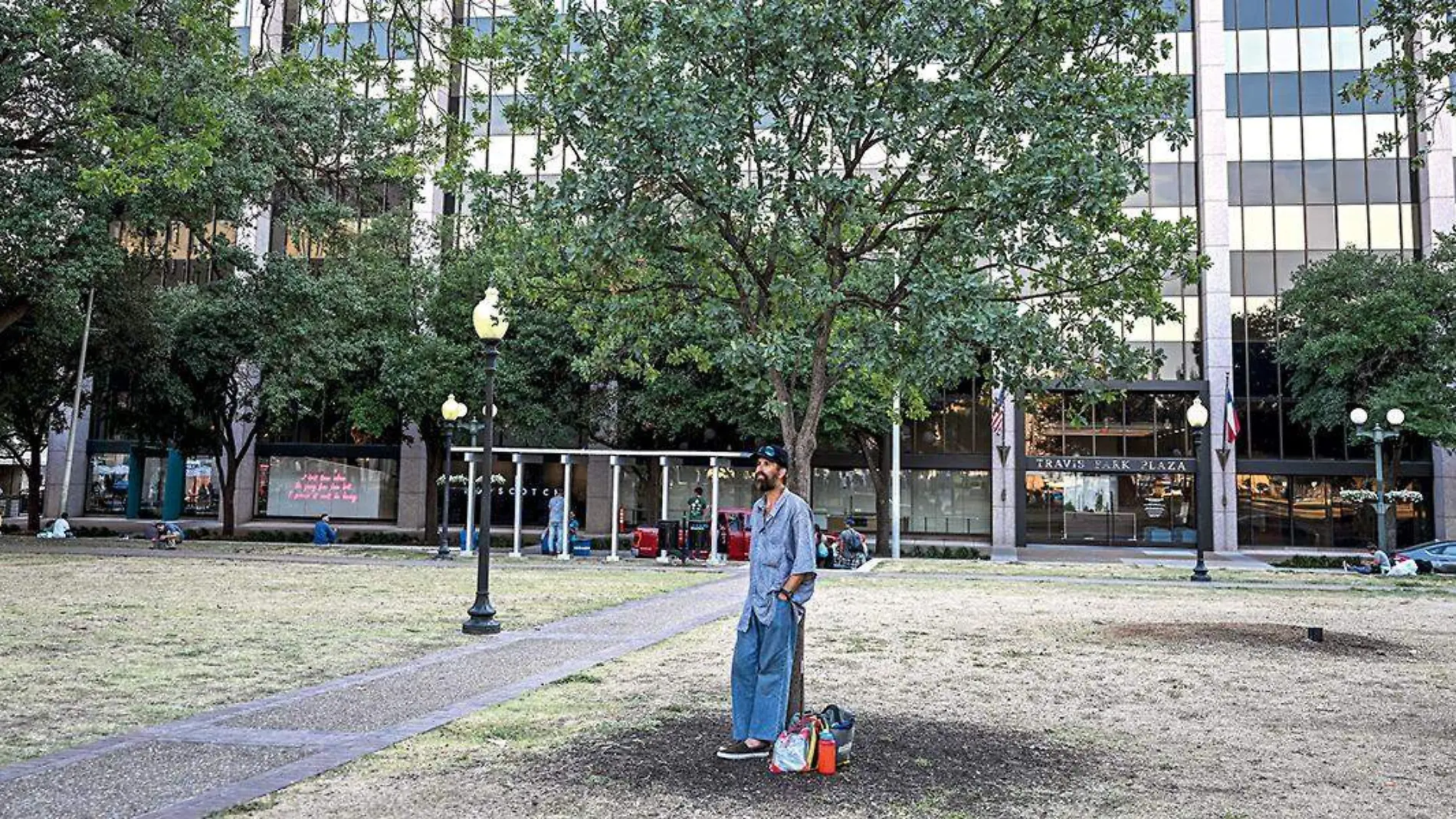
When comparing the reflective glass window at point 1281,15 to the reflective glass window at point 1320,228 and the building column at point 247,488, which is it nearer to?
the reflective glass window at point 1320,228

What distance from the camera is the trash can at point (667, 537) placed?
27.2 metres

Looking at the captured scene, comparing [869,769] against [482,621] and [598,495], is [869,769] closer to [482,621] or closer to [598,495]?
[482,621]

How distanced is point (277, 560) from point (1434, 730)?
22526 millimetres

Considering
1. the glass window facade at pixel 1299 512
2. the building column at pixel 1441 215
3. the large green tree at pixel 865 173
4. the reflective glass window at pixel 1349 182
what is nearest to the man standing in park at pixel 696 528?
the large green tree at pixel 865 173

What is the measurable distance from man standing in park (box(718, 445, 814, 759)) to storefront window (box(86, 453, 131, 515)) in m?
50.7

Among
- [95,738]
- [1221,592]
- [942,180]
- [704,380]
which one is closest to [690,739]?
[95,738]

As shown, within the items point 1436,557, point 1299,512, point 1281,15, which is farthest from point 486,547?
point 1281,15

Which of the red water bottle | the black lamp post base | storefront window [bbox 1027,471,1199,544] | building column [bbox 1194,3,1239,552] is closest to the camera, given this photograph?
the red water bottle

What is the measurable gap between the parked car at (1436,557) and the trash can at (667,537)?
1975 cm

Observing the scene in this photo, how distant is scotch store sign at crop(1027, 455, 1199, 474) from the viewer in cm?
3978

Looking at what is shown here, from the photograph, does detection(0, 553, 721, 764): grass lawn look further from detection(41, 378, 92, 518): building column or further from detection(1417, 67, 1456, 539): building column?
detection(1417, 67, 1456, 539): building column

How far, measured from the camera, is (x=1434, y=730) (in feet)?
25.1

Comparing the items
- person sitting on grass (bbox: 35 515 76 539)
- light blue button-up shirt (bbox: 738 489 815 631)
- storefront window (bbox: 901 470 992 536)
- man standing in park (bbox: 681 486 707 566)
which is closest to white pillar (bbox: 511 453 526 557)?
man standing in park (bbox: 681 486 707 566)

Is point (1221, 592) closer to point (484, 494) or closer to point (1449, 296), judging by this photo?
point (484, 494)
